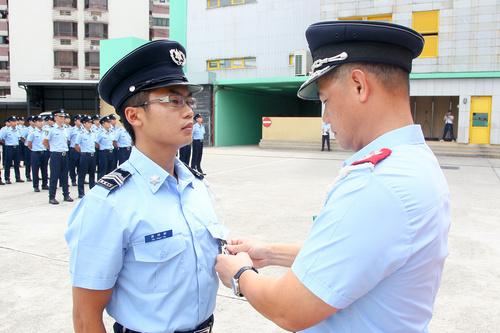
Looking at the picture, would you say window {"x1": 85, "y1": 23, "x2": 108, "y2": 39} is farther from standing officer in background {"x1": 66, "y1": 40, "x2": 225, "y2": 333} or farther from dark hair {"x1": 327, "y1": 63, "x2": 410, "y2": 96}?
dark hair {"x1": 327, "y1": 63, "x2": 410, "y2": 96}

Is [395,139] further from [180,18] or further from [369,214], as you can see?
[180,18]

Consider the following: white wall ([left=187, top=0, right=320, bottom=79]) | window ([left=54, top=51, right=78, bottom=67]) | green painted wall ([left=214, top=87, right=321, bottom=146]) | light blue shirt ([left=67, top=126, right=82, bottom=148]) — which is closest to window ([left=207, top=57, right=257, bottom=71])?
white wall ([left=187, top=0, right=320, bottom=79])

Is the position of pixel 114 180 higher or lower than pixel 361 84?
lower

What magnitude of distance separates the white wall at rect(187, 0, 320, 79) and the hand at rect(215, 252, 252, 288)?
866 inches

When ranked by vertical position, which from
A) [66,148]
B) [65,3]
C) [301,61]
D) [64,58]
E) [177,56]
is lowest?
[66,148]

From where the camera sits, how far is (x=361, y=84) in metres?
1.25

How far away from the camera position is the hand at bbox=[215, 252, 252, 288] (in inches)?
57.4

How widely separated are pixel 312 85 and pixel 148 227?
765 mm

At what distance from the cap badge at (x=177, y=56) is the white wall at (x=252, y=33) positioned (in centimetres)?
2157

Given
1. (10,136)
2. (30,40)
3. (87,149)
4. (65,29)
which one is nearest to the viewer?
(87,149)

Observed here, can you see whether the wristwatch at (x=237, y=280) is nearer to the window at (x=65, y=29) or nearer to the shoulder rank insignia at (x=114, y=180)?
the shoulder rank insignia at (x=114, y=180)

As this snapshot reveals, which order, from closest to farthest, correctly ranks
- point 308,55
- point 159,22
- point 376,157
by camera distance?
point 376,157 → point 308,55 → point 159,22

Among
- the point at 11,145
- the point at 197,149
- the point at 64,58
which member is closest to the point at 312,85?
the point at 197,149

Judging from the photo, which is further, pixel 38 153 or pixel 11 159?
pixel 11 159
